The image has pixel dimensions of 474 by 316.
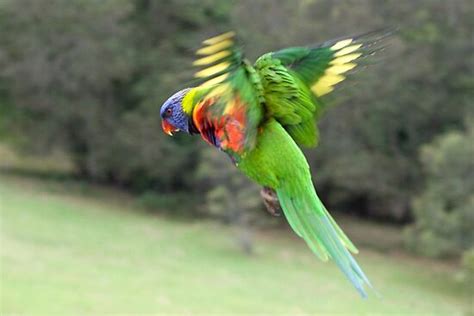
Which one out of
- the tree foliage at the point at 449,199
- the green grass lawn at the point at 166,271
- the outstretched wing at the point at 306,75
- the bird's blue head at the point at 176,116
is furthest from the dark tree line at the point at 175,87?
the bird's blue head at the point at 176,116

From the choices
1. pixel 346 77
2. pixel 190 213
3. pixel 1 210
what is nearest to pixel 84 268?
pixel 1 210

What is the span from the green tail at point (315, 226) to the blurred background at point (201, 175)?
826cm

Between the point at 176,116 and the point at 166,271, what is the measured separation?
36.3 feet

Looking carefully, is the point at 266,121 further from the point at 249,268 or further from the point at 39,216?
the point at 39,216

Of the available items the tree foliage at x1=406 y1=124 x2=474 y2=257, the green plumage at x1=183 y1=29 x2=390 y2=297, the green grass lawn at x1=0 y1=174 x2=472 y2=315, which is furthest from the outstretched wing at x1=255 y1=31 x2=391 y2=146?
the tree foliage at x1=406 y1=124 x2=474 y2=257

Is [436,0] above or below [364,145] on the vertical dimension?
above

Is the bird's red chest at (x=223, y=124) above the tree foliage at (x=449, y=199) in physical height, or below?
below

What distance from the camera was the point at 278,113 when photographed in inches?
51.1

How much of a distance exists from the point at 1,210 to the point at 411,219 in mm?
8551

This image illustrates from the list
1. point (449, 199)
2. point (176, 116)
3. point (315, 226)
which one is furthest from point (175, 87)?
point (315, 226)

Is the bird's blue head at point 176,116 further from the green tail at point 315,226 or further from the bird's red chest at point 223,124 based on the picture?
the green tail at point 315,226

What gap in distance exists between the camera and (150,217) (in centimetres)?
1617

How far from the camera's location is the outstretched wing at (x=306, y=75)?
50.8 inches

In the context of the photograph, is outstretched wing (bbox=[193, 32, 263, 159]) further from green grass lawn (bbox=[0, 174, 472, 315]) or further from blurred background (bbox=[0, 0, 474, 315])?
blurred background (bbox=[0, 0, 474, 315])
